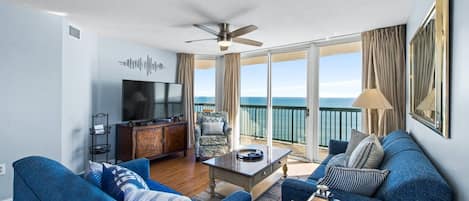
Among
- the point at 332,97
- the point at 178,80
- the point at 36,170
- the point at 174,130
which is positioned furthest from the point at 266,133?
the point at 36,170

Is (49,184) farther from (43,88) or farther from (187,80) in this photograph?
(187,80)

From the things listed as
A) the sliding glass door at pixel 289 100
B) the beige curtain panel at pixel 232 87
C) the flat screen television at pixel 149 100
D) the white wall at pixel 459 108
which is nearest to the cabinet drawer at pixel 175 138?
the flat screen television at pixel 149 100

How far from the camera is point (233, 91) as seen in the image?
484 cm

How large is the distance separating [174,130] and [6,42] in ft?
8.22

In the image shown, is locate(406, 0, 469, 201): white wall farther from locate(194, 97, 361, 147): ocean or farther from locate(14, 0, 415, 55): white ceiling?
locate(194, 97, 361, 147): ocean

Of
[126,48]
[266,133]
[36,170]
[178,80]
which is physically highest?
[126,48]

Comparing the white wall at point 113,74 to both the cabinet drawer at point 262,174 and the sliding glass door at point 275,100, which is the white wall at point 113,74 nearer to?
the sliding glass door at point 275,100

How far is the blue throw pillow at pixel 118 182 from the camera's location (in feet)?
3.56

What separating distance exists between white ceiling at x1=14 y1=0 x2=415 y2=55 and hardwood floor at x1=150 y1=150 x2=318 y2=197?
2150mm

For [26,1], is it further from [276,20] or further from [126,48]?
[276,20]

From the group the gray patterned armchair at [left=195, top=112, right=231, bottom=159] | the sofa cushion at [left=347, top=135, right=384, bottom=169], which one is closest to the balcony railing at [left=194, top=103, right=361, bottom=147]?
the gray patterned armchair at [left=195, top=112, right=231, bottom=159]

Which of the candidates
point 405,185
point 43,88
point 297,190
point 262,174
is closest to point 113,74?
point 43,88

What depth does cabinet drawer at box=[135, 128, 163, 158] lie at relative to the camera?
355 cm

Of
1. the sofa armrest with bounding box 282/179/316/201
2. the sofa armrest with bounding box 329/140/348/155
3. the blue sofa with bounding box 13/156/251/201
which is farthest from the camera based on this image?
the sofa armrest with bounding box 329/140/348/155
